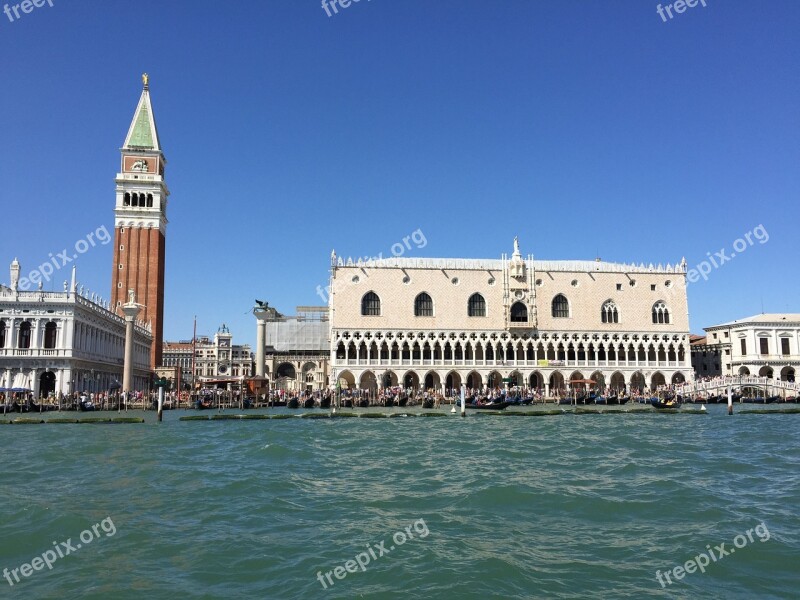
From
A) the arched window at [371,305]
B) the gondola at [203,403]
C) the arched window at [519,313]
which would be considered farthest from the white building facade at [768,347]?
the gondola at [203,403]

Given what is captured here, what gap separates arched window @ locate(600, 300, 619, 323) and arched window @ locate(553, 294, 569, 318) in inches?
110

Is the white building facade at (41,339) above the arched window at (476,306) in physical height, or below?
below

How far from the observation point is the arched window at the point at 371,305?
45.4 m

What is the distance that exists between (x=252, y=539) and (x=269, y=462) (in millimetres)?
6599

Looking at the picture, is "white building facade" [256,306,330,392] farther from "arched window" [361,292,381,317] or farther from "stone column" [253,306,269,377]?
"arched window" [361,292,381,317]

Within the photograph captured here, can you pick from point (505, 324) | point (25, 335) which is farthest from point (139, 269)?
point (505, 324)

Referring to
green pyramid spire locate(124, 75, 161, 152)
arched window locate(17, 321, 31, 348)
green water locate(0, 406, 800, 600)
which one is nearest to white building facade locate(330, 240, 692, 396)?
arched window locate(17, 321, 31, 348)

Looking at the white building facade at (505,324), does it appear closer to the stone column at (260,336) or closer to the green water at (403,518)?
the stone column at (260,336)

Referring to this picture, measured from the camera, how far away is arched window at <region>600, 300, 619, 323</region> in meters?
47.4

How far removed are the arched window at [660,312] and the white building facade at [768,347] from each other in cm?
736

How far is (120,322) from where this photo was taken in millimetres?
46781

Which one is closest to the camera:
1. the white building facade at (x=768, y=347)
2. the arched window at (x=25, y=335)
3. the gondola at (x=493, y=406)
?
the gondola at (x=493, y=406)

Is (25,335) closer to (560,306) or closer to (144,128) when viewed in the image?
(144,128)

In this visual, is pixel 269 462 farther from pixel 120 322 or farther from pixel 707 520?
pixel 120 322
